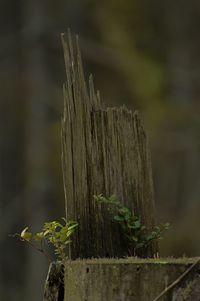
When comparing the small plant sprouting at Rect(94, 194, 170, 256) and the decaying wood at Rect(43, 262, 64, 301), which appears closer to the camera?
the decaying wood at Rect(43, 262, 64, 301)

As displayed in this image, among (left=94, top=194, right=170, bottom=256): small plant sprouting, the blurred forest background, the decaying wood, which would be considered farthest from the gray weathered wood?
the blurred forest background

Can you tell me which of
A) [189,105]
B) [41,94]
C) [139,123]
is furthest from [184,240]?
[139,123]

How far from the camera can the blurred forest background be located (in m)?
18.7

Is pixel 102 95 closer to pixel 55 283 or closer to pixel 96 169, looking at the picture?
pixel 96 169

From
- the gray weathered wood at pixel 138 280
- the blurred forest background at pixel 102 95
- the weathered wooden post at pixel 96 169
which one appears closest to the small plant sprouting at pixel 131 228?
the weathered wooden post at pixel 96 169

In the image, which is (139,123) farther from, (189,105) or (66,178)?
(189,105)

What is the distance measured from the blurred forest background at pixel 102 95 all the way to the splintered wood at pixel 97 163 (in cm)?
1305

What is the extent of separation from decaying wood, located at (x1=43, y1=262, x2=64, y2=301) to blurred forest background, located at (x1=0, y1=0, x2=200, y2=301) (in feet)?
43.4

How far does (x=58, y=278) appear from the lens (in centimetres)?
410

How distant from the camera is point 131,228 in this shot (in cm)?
422

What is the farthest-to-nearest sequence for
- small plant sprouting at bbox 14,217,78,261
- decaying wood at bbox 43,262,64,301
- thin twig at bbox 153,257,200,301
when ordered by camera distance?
small plant sprouting at bbox 14,217,78,261, decaying wood at bbox 43,262,64,301, thin twig at bbox 153,257,200,301

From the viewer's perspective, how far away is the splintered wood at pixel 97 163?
426 centimetres

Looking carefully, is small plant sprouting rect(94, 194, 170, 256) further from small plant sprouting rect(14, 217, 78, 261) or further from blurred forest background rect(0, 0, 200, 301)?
blurred forest background rect(0, 0, 200, 301)

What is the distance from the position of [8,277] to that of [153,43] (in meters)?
5.98
